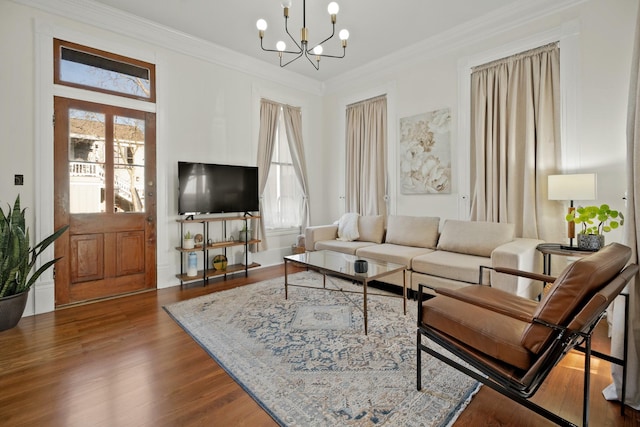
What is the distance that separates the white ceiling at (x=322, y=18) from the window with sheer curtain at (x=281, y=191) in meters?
1.41

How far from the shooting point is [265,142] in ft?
15.7

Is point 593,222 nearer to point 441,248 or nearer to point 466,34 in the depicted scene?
point 441,248

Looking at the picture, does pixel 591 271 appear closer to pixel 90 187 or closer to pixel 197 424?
pixel 197 424

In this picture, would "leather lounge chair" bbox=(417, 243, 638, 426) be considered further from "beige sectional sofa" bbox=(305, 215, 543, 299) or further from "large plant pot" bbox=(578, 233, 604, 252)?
"large plant pot" bbox=(578, 233, 604, 252)

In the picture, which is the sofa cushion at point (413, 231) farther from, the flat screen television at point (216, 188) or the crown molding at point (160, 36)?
the crown molding at point (160, 36)

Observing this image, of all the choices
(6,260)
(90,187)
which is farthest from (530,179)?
(6,260)

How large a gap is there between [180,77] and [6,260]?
106 inches

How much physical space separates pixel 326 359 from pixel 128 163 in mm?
3130

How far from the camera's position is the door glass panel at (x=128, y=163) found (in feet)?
11.4

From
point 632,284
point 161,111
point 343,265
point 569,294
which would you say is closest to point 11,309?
point 161,111

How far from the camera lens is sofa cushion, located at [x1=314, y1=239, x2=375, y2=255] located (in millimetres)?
3982

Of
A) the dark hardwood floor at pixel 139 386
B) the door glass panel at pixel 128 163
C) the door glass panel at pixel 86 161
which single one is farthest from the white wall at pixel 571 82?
the door glass panel at pixel 86 161

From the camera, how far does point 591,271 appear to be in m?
1.21

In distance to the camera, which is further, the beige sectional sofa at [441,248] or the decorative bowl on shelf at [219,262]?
the decorative bowl on shelf at [219,262]
